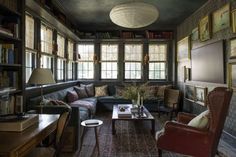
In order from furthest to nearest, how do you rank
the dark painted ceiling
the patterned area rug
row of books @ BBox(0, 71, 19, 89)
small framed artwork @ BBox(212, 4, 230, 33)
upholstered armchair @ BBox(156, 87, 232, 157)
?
the dark painted ceiling → small framed artwork @ BBox(212, 4, 230, 33) → the patterned area rug → row of books @ BBox(0, 71, 19, 89) → upholstered armchair @ BBox(156, 87, 232, 157)

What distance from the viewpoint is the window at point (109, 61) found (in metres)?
8.06

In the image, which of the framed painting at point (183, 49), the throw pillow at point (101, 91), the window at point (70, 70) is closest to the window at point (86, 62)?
the window at point (70, 70)

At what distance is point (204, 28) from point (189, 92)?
1.88m

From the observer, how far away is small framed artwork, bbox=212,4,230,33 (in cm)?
414

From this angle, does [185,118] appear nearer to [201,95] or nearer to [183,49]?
[201,95]

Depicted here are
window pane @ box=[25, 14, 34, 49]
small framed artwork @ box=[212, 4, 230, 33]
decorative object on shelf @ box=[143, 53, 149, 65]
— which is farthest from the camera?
decorative object on shelf @ box=[143, 53, 149, 65]

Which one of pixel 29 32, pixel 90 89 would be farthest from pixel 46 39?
pixel 90 89

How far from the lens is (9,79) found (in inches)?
126

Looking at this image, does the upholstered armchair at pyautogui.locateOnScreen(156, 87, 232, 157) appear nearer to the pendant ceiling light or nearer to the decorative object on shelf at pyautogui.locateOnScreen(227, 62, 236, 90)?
the decorative object on shelf at pyautogui.locateOnScreen(227, 62, 236, 90)

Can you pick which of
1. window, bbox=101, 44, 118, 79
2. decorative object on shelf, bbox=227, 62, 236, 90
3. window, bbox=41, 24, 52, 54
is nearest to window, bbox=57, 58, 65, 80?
window, bbox=41, 24, 52, 54

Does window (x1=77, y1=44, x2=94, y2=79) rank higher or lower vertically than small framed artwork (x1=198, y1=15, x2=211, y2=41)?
lower

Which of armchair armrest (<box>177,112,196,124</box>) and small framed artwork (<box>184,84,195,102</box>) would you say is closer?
armchair armrest (<box>177,112,196,124</box>)

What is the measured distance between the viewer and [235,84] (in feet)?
12.8

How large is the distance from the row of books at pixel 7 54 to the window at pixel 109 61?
498 centimetres
